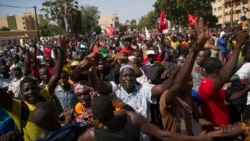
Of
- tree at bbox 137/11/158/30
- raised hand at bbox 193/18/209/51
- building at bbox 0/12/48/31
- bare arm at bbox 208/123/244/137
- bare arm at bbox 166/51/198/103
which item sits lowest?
bare arm at bbox 208/123/244/137

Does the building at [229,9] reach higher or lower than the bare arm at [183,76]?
higher

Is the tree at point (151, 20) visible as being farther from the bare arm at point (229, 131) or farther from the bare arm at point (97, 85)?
the bare arm at point (229, 131)

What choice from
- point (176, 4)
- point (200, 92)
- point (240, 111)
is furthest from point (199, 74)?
point (176, 4)

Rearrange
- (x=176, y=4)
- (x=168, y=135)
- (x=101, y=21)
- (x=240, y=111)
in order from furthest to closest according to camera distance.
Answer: (x=101, y=21)
(x=176, y=4)
(x=240, y=111)
(x=168, y=135)

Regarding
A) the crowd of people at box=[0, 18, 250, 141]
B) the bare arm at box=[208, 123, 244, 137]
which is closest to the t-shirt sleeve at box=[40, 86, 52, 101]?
the crowd of people at box=[0, 18, 250, 141]

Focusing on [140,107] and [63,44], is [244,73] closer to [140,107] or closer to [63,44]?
[140,107]

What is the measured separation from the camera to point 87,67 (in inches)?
→ 149

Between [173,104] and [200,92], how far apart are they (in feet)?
1.84

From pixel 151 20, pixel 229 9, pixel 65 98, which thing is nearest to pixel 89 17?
pixel 151 20

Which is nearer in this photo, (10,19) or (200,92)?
(200,92)

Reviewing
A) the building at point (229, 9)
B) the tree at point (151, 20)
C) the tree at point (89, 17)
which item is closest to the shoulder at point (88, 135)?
the tree at point (151, 20)

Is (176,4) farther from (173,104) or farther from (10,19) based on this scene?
(10,19)

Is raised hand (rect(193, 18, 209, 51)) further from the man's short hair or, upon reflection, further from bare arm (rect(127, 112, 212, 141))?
the man's short hair

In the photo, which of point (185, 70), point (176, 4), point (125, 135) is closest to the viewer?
point (125, 135)
